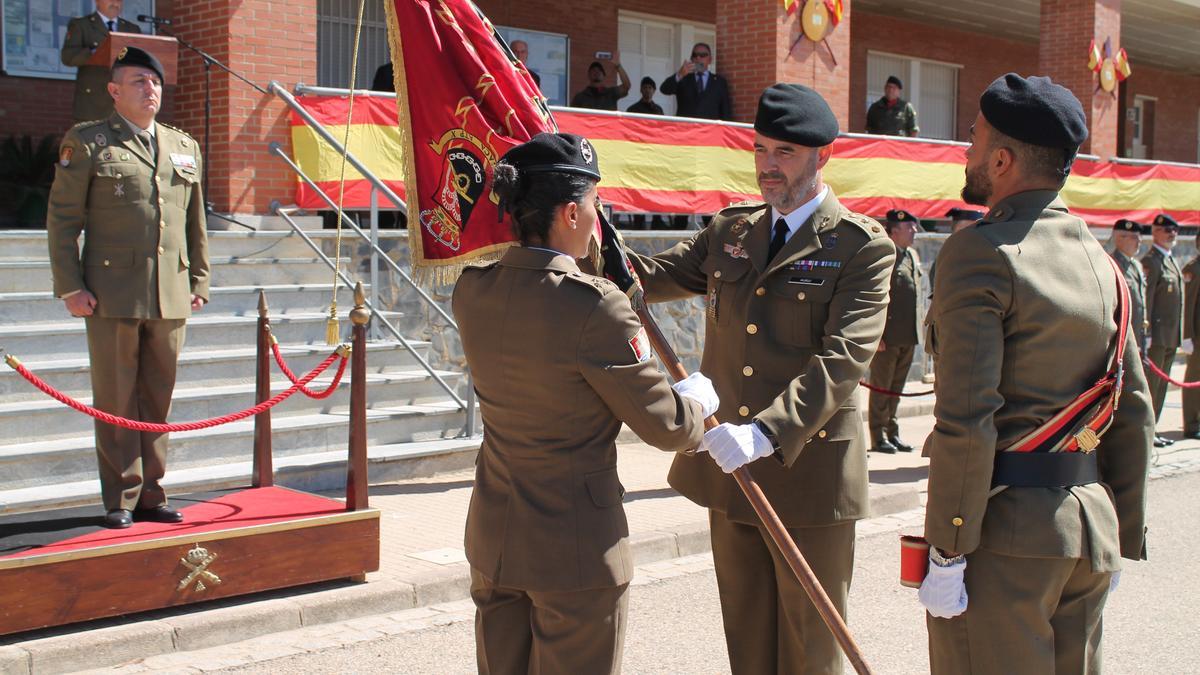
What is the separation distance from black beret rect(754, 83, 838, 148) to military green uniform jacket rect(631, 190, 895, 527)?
216mm

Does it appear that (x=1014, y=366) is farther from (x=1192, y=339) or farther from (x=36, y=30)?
(x=36, y=30)

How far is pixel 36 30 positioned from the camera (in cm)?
1229

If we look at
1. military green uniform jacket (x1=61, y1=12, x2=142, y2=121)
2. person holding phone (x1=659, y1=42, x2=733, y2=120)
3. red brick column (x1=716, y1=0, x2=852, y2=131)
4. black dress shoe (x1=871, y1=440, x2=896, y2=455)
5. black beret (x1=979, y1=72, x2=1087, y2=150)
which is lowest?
black dress shoe (x1=871, y1=440, x2=896, y2=455)

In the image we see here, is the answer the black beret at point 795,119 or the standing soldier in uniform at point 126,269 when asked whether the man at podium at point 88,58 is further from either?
the black beret at point 795,119

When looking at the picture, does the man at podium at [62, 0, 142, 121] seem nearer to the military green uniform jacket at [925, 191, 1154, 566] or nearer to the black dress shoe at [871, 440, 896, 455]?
the black dress shoe at [871, 440, 896, 455]

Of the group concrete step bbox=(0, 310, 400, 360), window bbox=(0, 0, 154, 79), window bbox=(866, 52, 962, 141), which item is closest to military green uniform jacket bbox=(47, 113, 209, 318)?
concrete step bbox=(0, 310, 400, 360)

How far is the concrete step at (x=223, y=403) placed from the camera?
7363 mm

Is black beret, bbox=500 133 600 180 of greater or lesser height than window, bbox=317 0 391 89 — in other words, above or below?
below

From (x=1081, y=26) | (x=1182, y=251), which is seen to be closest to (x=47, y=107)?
(x=1081, y=26)

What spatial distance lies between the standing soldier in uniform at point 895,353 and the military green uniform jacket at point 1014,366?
294 inches

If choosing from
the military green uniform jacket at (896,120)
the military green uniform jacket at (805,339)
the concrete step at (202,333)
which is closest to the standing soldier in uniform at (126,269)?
the concrete step at (202,333)

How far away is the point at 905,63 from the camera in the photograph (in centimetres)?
2391

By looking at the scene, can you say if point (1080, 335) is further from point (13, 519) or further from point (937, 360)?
point (13, 519)

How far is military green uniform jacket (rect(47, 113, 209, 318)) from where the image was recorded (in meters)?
5.89
